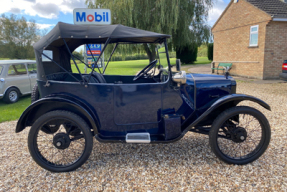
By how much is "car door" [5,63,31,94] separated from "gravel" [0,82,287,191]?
16.2 feet

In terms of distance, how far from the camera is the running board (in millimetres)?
2875

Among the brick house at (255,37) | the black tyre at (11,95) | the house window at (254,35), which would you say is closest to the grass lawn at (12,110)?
the black tyre at (11,95)

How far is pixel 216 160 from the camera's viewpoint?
314cm

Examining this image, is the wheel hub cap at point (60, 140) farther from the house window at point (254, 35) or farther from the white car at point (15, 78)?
the house window at point (254, 35)

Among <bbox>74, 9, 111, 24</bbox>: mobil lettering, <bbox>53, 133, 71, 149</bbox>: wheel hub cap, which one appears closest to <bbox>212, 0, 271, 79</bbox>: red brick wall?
<bbox>74, 9, 111, 24</bbox>: mobil lettering

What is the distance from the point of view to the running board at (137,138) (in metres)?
2.88

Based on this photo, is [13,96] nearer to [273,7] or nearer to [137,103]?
[137,103]

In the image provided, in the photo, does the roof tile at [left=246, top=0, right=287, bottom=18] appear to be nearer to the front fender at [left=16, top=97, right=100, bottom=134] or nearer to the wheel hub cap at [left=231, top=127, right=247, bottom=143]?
the wheel hub cap at [left=231, top=127, right=247, bottom=143]

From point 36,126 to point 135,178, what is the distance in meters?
1.46

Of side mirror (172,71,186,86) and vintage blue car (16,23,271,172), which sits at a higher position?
side mirror (172,71,186,86)

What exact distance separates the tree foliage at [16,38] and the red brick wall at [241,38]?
21360 mm

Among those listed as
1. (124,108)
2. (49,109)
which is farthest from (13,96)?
(124,108)

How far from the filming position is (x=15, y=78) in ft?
26.1

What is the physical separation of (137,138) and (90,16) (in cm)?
481
